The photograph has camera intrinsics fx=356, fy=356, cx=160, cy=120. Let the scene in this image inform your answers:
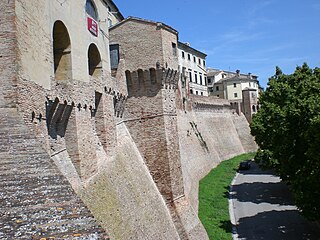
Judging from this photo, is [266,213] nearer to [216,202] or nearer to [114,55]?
[216,202]

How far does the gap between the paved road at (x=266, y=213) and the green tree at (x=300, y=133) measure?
297cm

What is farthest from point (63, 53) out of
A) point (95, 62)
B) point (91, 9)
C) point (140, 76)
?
point (140, 76)

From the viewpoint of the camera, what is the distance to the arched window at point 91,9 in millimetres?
14859

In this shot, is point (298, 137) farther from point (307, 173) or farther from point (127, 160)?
point (127, 160)

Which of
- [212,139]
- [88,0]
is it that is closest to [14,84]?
[88,0]

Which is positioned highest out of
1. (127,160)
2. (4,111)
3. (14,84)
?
(14,84)

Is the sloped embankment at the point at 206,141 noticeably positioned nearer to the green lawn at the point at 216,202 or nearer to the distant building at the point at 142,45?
the green lawn at the point at 216,202

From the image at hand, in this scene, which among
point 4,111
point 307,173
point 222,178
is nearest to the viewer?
point 4,111

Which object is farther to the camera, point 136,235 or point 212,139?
point 212,139

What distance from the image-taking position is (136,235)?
13.3 meters

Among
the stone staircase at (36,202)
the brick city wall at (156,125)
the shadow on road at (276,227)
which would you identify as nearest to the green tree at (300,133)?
the shadow on road at (276,227)

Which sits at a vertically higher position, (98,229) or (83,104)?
(83,104)

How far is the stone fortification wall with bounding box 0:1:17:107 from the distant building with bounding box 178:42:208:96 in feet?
156

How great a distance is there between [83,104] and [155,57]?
21.2 feet
